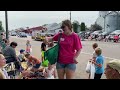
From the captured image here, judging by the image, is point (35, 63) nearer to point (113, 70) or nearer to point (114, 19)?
point (114, 19)

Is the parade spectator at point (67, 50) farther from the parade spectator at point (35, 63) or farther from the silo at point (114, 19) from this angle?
the parade spectator at point (35, 63)

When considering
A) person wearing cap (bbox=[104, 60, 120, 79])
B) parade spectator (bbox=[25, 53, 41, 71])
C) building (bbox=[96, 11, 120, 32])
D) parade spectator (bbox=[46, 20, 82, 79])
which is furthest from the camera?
parade spectator (bbox=[25, 53, 41, 71])

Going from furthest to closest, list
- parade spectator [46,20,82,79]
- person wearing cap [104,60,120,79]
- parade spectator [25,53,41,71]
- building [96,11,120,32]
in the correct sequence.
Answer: parade spectator [25,53,41,71] → parade spectator [46,20,82,79] → person wearing cap [104,60,120,79] → building [96,11,120,32]

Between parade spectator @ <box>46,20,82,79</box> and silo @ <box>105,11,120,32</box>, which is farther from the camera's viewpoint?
parade spectator @ <box>46,20,82,79</box>

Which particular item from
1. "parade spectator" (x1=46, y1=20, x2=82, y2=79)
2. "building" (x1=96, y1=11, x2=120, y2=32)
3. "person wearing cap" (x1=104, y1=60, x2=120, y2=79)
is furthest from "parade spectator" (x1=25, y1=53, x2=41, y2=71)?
"person wearing cap" (x1=104, y1=60, x2=120, y2=79)

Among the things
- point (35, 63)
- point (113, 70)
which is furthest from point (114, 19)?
point (113, 70)

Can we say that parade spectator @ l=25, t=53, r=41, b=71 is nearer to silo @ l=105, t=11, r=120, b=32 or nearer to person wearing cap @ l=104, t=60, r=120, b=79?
silo @ l=105, t=11, r=120, b=32

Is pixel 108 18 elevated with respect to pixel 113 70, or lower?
elevated
